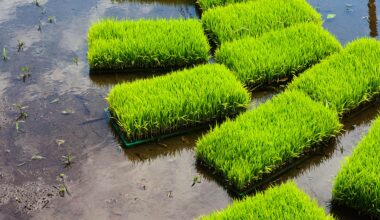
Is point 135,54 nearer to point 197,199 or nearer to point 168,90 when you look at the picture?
point 168,90

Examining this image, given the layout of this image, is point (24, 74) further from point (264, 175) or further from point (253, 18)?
point (264, 175)

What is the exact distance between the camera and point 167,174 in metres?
3.99

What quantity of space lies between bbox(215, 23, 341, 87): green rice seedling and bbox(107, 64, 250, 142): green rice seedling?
0.82 feet

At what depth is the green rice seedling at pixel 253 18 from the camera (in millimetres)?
5527

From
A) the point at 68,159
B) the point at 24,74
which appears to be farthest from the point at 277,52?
the point at 24,74

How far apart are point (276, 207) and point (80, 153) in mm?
1503

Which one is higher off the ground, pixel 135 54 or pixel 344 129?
pixel 135 54

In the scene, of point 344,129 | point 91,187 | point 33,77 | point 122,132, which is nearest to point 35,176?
point 91,187

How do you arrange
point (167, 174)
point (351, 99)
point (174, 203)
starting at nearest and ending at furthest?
point (174, 203) → point (167, 174) → point (351, 99)

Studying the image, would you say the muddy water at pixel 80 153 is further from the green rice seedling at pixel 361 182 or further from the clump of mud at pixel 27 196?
the green rice seedling at pixel 361 182

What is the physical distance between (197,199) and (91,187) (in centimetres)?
72

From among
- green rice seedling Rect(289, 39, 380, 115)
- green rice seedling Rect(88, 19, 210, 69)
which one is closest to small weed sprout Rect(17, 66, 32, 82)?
green rice seedling Rect(88, 19, 210, 69)

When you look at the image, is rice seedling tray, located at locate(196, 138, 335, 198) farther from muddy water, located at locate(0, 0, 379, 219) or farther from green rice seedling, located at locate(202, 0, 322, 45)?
green rice seedling, located at locate(202, 0, 322, 45)

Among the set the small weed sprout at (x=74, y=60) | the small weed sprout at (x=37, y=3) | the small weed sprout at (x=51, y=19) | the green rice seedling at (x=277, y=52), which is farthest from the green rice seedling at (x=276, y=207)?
the small weed sprout at (x=37, y=3)
